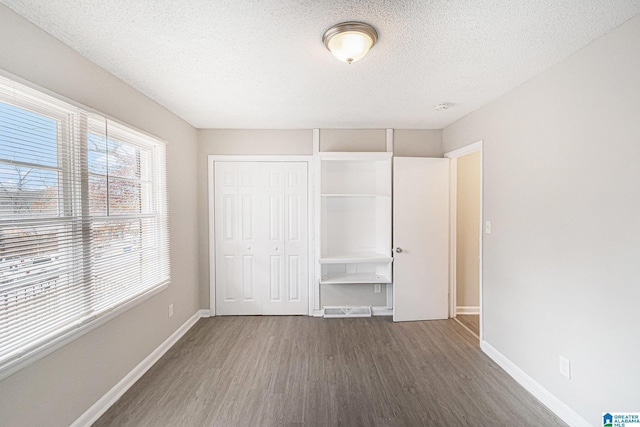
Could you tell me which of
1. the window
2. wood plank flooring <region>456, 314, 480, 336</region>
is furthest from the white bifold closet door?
wood plank flooring <region>456, 314, 480, 336</region>

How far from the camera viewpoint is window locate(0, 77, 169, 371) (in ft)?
4.59

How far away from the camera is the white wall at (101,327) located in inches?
57.2

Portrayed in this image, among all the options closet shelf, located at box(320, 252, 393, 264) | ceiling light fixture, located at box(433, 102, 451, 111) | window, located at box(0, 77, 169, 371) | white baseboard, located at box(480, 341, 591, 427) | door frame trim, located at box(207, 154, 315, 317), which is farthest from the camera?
door frame trim, located at box(207, 154, 315, 317)

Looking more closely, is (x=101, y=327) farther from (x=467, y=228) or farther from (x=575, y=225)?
(x=467, y=228)

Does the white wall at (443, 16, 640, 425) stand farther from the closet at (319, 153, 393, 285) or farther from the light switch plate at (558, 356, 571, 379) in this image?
the closet at (319, 153, 393, 285)

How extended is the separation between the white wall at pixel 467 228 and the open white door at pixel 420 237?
1.11ft

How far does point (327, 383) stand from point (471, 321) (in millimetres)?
2286

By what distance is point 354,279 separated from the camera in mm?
3604

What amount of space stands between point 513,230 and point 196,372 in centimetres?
311

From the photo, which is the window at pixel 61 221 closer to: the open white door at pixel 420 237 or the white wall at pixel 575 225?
the open white door at pixel 420 237

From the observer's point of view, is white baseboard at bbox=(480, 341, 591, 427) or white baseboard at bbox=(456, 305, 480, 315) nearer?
white baseboard at bbox=(480, 341, 591, 427)

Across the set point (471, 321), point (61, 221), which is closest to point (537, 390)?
point (471, 321)

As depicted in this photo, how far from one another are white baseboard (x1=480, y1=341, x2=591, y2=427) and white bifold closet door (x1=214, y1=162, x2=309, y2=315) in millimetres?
2205

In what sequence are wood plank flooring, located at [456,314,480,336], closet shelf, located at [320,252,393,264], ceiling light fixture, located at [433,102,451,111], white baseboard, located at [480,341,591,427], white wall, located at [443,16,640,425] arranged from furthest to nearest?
closet shelf, located at [320,252,393,264] → wood plank flooring, located at [456,314,480,336] → ceiling light fixture, located at [433,102,451,111] → white baseboard, located at [480,341,591,427] → white wall, located at [443,16,640,425]
